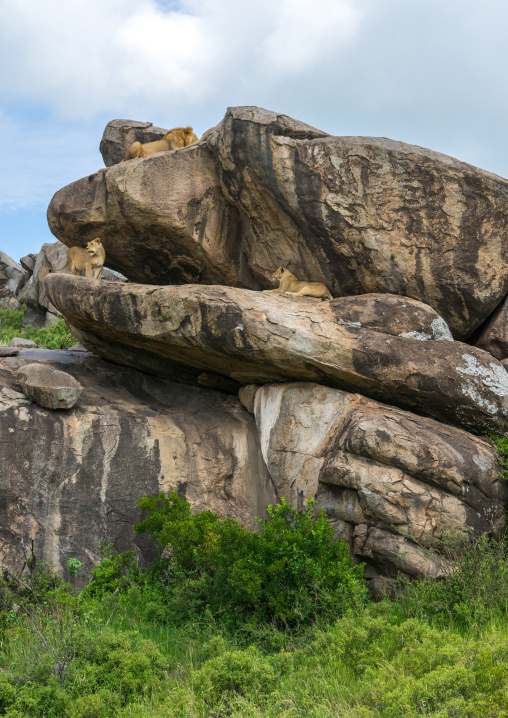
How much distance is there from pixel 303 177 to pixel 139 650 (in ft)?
25.2

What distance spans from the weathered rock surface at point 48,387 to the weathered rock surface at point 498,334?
6.94m

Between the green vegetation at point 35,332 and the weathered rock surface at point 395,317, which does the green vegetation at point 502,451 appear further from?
the green vegetation at point 35,332

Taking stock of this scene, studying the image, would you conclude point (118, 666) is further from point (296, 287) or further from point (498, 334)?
point (498, 334)

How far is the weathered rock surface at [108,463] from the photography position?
9.28 meters

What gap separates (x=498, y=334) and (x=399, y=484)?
408cm

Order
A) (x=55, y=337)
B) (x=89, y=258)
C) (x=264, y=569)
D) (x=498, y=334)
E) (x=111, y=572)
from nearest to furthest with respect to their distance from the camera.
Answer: (x=264, y=569) → (x=111, y=572) → (x=498, y=334) → (x=89, y=258) → (x=55, y=337)

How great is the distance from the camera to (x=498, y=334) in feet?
36.5

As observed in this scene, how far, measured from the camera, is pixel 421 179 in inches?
422

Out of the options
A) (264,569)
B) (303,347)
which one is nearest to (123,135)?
(303,347)

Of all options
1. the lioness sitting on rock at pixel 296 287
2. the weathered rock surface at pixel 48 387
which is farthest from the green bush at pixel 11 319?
the lioness sitting on rock at pixel 296 287

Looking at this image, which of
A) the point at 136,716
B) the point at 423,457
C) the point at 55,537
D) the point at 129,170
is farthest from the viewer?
the point at 129,170

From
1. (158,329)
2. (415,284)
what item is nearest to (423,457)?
(415,284)

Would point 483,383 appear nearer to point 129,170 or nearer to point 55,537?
point 55,537

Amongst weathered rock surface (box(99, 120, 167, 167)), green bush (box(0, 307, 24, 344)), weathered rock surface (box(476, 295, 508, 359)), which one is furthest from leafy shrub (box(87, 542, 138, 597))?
green bush (box(0, 307, 24, 344))
